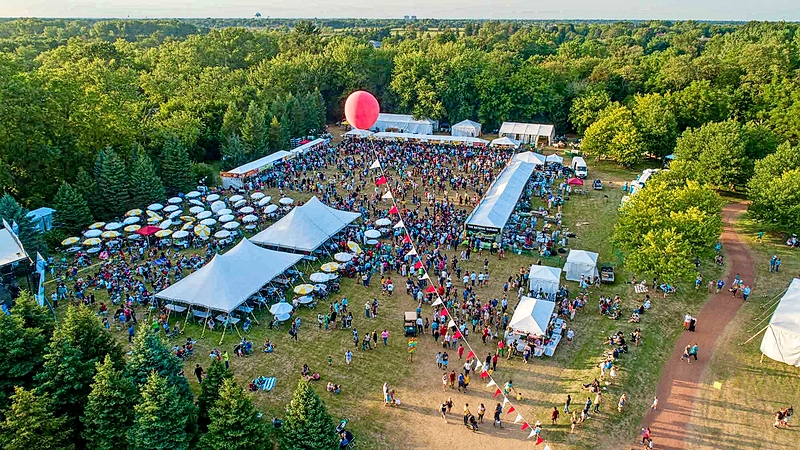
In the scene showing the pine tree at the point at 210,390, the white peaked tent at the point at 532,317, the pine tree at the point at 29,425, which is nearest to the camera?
the pine tree at the point at 29,425

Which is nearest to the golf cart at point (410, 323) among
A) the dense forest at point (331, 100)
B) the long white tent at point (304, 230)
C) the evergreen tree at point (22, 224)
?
the long white tent at point (304, 230)

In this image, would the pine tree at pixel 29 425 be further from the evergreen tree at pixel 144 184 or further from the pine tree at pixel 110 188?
the evergreen tree at pixel 144 184

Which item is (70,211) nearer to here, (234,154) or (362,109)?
(234,154)

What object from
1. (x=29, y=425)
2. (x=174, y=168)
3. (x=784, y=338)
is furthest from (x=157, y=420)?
(x=174, y=168)

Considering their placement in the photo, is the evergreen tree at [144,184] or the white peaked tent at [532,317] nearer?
the white peaked tent at [532,317]

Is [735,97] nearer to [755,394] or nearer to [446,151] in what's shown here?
[446,151]

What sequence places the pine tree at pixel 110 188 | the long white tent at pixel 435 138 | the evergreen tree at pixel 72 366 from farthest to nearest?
the long white tent at pixel 435 138 → the pine tree at pixel 110 188 → the evergreen tree at pixel 72 366

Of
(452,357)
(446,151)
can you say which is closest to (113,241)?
(452,357)
